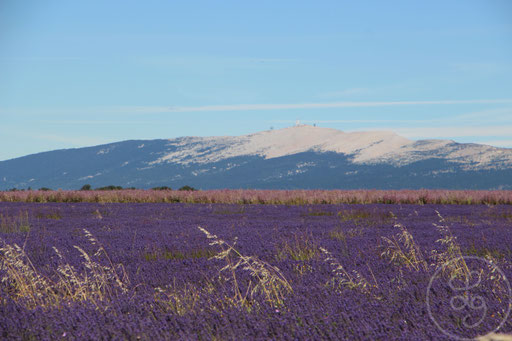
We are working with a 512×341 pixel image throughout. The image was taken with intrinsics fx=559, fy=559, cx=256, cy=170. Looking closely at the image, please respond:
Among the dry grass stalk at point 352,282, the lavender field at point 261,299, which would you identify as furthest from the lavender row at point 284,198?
the dry grass stalk at point 352,282

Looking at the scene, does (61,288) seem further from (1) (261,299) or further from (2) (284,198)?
(2) (284,198)

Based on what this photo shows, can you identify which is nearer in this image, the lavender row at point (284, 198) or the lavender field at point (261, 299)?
the lavender field at point (261, 299)

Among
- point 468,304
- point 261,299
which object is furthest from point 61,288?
point 468,304

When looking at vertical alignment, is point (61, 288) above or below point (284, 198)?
above

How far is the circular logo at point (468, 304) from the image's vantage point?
12.9 ft

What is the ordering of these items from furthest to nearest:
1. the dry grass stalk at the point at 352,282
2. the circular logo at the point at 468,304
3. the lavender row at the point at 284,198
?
the lavender row at the point at 284,198, the dry grass stalk at the point at 352,282, the circular logo at the point at 468,304

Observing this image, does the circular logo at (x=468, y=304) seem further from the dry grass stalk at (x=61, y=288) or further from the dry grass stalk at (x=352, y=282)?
the dry grass stalk at (x=61, y=288)

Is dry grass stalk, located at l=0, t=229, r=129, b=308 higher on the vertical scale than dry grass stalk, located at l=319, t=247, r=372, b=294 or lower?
higher

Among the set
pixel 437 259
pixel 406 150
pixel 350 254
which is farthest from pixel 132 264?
pixel 406 150

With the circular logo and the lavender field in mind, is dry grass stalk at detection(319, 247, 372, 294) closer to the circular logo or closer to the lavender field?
the lavender field

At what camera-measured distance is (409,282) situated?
18.2 ft

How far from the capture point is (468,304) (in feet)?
14.5

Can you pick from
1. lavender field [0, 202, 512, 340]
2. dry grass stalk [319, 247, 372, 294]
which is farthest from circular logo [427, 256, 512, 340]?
dry grass stalk [319, 247, 372, 294]

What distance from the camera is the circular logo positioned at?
394cm
